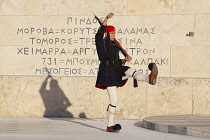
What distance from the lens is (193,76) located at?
50.1ft

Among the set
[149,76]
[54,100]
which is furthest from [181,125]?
[54,100]

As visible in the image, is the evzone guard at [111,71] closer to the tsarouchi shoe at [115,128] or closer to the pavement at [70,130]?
the tsarouchi shoe at [115,128]

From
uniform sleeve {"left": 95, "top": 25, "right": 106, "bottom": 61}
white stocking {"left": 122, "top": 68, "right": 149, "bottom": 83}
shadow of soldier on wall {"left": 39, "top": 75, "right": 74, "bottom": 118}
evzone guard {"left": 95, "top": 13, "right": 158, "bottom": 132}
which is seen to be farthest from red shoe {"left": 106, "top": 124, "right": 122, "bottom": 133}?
shadow of soldier on wall {"left": 39, "top": 75, "right": 74, "bottom": 118}

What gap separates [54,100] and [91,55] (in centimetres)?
135

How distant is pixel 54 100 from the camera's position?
15578mm

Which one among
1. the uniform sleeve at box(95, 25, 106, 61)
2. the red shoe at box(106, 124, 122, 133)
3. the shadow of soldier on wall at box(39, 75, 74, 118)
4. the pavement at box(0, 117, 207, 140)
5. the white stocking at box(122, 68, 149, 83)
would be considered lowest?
the pavement at box(0, 117, 207, 140)

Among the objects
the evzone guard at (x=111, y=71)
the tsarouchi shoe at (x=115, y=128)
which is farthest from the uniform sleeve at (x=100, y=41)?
the tsarouchi shoe at (x=115, y=128)

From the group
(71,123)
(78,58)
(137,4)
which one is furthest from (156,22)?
(71,123)

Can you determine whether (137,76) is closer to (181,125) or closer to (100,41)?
(100,41)

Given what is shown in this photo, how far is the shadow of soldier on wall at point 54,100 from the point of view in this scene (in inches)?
611

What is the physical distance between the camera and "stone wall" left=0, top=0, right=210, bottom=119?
15.2 m

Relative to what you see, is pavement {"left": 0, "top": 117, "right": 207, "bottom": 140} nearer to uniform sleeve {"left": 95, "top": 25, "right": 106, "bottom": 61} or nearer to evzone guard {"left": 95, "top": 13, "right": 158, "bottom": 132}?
evzone guard {"left": 95, "top": 13, "right": 158, "bottom": 132}

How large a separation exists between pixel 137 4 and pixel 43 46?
2.40 metres

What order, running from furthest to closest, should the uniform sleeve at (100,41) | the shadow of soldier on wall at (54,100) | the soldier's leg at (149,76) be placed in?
the shadow of soldier on wall at (54,100)
the uniform sleeve at (100,41)
the soldier's leg at (149,76)
